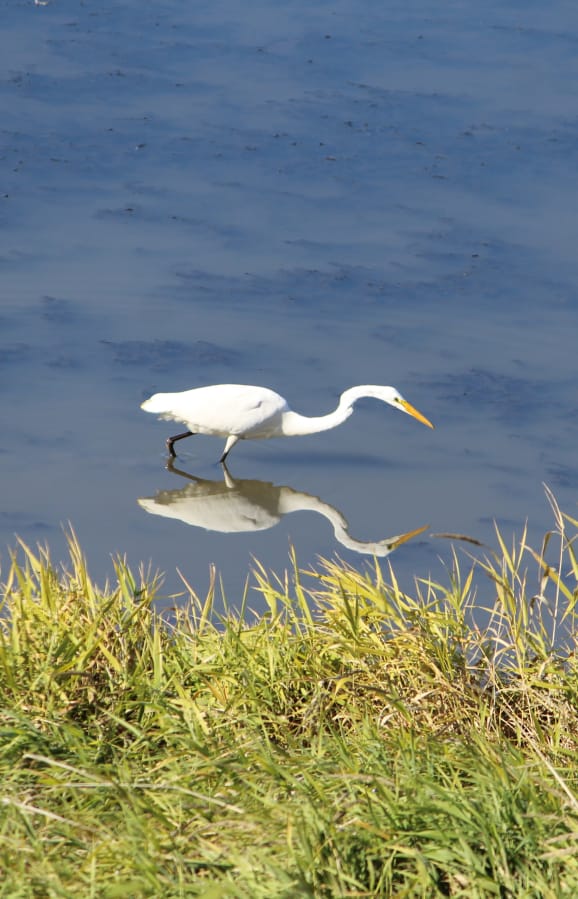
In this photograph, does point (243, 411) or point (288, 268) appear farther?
point (288, 268)

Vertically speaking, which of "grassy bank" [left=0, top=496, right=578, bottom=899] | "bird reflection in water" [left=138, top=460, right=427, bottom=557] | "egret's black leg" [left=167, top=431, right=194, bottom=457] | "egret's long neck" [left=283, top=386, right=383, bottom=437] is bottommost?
"bird reflection in water" [left=138, top=460, right=427, bottom=557]

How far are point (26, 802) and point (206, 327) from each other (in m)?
5.93

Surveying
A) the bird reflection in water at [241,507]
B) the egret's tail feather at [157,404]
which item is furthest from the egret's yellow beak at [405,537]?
the egret's tail feather at [157,404]

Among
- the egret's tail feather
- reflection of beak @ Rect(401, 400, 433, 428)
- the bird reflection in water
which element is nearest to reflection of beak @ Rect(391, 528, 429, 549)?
the bird reflection in water

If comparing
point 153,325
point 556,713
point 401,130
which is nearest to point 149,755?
point 556,713

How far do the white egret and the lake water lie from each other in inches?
9.2

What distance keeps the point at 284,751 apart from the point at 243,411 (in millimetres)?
4217

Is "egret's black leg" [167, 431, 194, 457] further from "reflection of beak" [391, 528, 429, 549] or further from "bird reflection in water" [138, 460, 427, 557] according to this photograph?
"reflection of beak" [391, 528, 429, 549]

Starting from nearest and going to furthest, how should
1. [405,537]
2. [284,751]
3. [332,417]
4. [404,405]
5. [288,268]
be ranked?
[284,751], [405,537], [404,405], [332,417], [288,268]

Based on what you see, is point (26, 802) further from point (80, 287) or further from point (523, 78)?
point (523, 78)

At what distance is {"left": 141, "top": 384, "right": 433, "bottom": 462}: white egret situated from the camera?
7.80m

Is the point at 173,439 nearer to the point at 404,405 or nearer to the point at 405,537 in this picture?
the point at 404,405

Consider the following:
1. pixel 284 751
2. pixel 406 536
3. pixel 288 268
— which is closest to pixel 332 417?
pixel 406 536

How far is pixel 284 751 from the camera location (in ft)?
12.4
